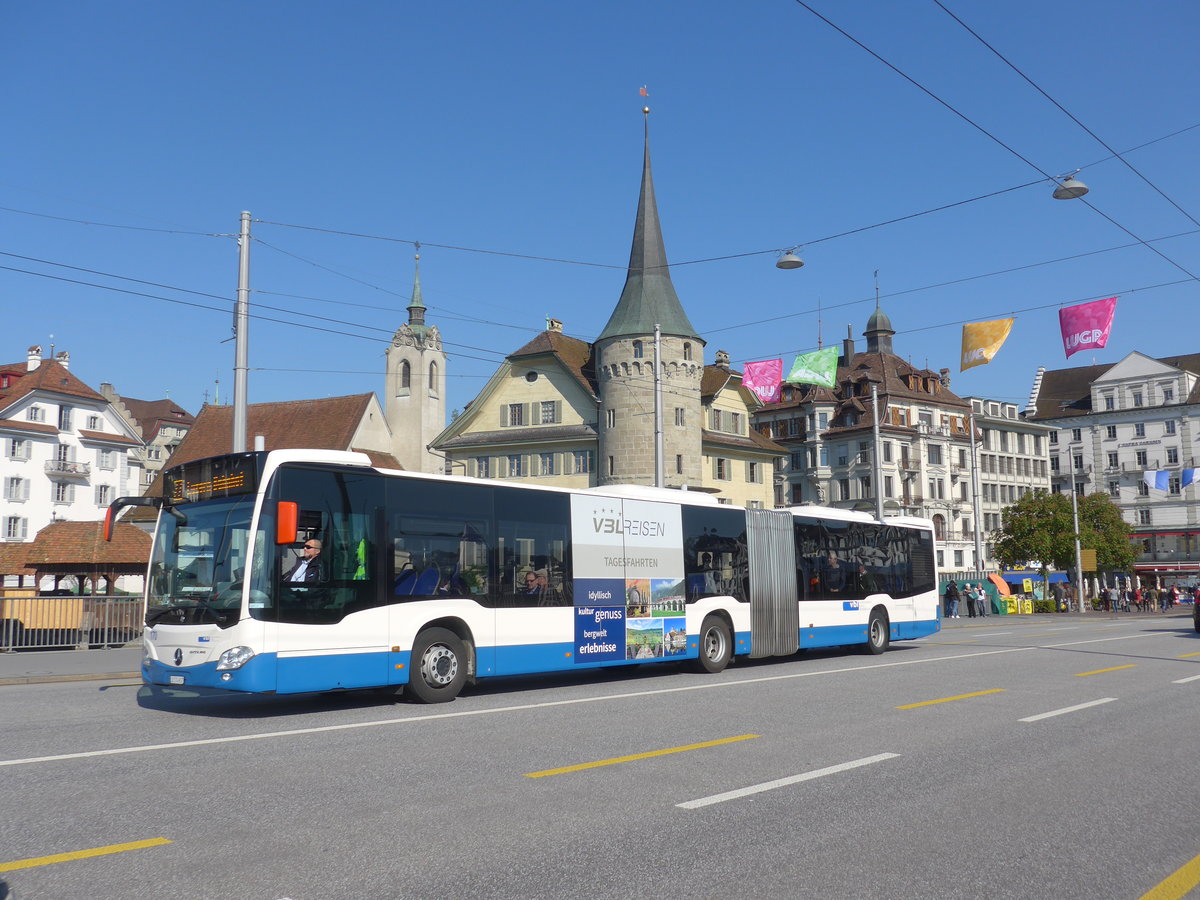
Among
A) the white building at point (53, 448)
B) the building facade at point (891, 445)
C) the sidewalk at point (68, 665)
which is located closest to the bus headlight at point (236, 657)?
the sidewalk at point (68, 665)

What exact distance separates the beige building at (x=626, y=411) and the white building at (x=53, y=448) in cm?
2583

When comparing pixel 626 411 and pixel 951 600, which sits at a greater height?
pixel 626 411

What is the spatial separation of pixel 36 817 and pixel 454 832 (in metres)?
2.63

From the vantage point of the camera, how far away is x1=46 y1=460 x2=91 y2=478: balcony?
236 ft

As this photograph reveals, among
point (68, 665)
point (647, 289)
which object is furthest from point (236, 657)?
point (647, 289)

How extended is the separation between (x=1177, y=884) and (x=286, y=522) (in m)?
9.00

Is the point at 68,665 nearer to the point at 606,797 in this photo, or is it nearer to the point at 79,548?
the point at 79,548

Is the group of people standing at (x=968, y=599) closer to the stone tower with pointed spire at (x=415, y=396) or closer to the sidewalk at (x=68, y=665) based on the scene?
the sidewalk at (x=68, y=665)

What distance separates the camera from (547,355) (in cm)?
6612

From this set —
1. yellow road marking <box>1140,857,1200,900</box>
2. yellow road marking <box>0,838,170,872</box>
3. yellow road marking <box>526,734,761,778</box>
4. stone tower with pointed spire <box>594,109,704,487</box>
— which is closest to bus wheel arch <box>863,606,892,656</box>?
yellow road marking <box>526,734,761,778</box>

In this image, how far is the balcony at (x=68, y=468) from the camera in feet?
236

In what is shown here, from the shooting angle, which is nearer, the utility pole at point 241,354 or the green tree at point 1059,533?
the utility pole at point 241,354

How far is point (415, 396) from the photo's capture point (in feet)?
315

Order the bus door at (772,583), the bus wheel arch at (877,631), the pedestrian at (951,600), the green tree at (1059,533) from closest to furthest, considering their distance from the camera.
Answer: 1. the bus door at (772,583)
2. the bus wheel arch at (877,631)
3. the pedestrian at (951,600)
4. the green tree at (1059,533)
